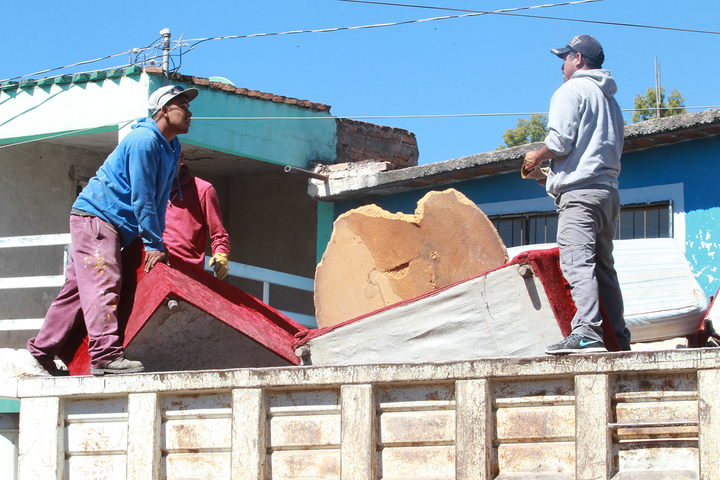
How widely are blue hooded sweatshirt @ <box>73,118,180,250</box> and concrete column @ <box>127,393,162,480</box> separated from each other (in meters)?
0.77

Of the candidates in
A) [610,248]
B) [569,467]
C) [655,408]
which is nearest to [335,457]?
[569,467]

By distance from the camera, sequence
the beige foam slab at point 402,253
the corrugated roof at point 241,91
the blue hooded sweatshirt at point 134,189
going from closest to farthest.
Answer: the blue hooded sweatshirt at point 134,189 < the beige foam slab at point 402,253 < the corrugated roof at point 241,91

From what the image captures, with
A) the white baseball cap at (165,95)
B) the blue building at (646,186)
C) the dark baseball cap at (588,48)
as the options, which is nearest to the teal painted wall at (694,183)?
the blue building at (646,186)

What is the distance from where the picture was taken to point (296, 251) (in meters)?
11.6

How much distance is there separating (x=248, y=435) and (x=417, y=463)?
656mm

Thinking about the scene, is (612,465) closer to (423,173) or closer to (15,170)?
(423,173)

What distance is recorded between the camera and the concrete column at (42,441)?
3.30 m

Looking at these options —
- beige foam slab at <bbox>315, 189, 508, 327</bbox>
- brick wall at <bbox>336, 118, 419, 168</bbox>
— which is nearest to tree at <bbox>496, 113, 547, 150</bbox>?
brick wall at <bbox>336, 118, 419, 168</bbox>

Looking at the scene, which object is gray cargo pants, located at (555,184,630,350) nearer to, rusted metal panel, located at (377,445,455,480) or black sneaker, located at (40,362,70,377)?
rusted metal panel, located at (377,445,455,480)

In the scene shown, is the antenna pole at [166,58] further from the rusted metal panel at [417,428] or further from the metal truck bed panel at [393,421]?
the rusted metal panel at [417,428]

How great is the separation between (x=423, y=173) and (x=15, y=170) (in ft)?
17.2

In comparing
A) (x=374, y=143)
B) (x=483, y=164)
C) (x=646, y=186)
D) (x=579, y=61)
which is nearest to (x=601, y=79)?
(x=579, y=61)

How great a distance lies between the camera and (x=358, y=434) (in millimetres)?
2953

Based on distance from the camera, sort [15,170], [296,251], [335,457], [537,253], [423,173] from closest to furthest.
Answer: [335,457]
[537,253]
[423,173]
[15,170]
[296,251]
